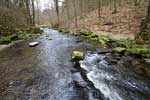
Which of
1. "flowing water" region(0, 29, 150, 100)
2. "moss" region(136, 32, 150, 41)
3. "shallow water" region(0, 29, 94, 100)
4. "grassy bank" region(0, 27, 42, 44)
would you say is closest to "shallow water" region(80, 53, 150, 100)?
"flowing water" region(0, 29, 150, 100)

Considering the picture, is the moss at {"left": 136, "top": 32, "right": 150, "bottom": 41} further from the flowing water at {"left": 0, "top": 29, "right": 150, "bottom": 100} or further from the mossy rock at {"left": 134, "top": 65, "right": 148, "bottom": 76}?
the mossy rock at {"left": 134, "top": 65, "right": 148, "bottom": 76}

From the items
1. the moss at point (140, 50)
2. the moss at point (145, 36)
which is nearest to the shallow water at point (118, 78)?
the moss at point (140, 50)

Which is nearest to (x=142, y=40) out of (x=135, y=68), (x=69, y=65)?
(x=135, y=68)

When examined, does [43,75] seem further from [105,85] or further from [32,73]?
[105,85]

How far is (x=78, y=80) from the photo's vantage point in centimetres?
679

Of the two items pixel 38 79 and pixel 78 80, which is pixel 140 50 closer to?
pixel 78 80

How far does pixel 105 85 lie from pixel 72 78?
1.28 meters

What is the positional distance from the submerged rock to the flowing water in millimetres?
115

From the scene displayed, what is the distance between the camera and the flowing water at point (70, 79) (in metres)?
5.82

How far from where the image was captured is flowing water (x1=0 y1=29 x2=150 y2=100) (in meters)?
5.82

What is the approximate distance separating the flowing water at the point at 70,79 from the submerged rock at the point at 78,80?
12 cm

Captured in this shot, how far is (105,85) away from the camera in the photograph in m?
6.37

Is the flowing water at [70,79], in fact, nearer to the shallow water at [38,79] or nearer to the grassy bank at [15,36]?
the shallow water at [38,79]

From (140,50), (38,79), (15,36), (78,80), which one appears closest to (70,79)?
(78,80)
